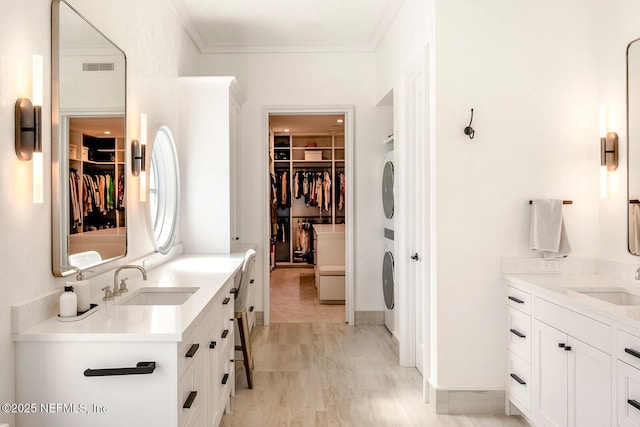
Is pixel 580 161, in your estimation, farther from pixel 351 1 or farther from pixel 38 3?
pixel 38 3

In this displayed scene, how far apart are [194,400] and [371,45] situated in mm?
4151

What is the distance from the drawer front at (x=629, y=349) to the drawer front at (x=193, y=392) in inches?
67.7

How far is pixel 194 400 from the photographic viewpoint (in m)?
Answer: 2.12

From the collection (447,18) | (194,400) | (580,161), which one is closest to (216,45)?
(447,18)

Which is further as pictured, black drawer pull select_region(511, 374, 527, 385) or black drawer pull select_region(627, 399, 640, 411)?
black drawer pull select_region(511, 374, 527, 385)

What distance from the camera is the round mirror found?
3984 mm

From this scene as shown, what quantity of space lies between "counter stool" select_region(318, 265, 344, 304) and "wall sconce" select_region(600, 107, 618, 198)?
3722 mm

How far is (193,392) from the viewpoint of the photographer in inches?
81.9

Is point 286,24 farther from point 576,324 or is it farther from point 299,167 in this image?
point 299,167

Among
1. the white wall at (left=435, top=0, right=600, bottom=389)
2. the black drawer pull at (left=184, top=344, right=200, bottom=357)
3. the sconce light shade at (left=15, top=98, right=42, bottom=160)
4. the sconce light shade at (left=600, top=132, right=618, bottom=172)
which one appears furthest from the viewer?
the white wall at (left=435, top=0, right=600, bottom=389)

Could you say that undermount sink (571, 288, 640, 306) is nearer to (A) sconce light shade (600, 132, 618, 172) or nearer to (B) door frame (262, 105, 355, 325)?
(A) sconce light shade (600, 132, 618, 172)

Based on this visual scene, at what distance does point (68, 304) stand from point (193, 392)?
61cm

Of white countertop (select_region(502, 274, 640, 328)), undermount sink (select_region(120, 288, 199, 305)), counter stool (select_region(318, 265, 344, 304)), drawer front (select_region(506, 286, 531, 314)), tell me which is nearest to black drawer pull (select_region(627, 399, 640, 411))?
white countertop (select_region(502, 274, 640, 328))

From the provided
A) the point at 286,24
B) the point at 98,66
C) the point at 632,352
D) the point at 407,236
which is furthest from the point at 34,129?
the point at 286,24
